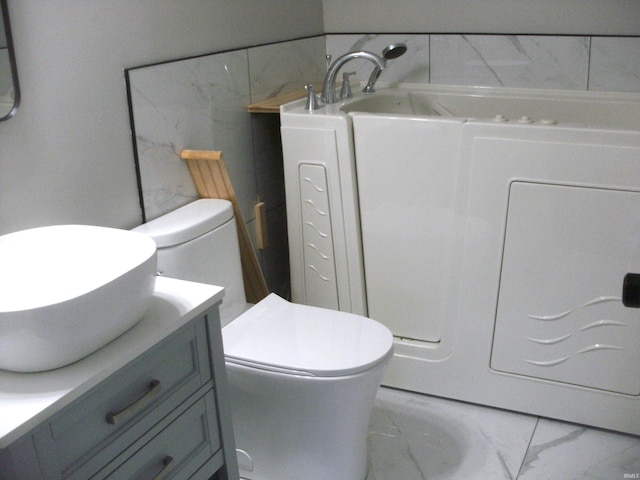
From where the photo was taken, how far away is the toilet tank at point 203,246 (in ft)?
5.91

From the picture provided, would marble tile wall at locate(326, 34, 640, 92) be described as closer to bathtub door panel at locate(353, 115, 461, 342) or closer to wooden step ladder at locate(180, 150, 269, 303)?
bathtub door panel at locate(353, 115, 461, 342)

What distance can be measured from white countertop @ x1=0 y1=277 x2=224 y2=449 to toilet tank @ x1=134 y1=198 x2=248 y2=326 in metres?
0.42

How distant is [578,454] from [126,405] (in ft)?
4.68

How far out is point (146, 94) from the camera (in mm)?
1895

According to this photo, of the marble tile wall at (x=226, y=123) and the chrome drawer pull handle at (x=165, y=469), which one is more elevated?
the marble tile wall at (x=226, y=123)

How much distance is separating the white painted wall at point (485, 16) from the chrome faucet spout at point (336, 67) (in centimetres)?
41

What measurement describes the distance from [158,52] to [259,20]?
597mm

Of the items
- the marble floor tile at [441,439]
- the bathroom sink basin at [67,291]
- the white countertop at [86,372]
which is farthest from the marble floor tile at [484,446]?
the bathroom sink basin at [67,291]

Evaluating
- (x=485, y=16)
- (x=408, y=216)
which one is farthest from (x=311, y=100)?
(x=485, y=16)

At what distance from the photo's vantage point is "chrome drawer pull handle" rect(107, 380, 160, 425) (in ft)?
3.81

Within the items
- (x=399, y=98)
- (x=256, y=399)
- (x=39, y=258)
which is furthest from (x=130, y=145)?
(x=399, y=98)

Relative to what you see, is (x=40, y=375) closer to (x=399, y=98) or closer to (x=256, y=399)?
(x=256, y=399)

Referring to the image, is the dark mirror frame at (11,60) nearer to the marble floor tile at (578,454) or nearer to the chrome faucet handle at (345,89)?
the chrome faucet handle at (345,89)

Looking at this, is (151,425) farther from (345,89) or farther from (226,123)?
(345,89)
